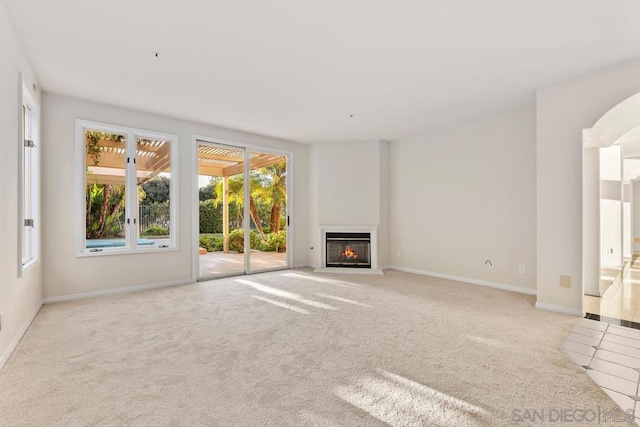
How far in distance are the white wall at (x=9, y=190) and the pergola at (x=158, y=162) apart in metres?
1.59

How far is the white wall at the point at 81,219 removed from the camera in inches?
157

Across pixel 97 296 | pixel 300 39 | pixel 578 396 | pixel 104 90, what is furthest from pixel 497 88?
pixel 97 296

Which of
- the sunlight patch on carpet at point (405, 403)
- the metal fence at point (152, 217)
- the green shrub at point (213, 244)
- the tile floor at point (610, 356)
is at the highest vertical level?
the metal fence at point (152, 217)

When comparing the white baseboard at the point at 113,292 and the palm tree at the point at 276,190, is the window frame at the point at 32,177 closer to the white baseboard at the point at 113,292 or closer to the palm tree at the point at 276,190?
the white baseboard at the point at 113,292

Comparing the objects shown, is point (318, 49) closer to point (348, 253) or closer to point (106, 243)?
point (106, 243)

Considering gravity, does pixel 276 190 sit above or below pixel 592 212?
above

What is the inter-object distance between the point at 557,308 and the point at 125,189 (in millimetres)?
5836

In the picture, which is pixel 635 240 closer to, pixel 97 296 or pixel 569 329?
pixel 569 329

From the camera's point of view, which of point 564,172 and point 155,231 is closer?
point 564,172

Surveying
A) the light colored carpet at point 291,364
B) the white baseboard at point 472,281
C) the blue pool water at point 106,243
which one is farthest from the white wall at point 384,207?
the blue pool water at point 106,243

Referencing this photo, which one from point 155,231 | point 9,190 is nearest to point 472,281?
point 155,231

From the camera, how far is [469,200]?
5.19 meters

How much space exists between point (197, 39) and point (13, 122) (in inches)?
66.3

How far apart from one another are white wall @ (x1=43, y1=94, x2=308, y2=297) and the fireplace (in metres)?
2.66
